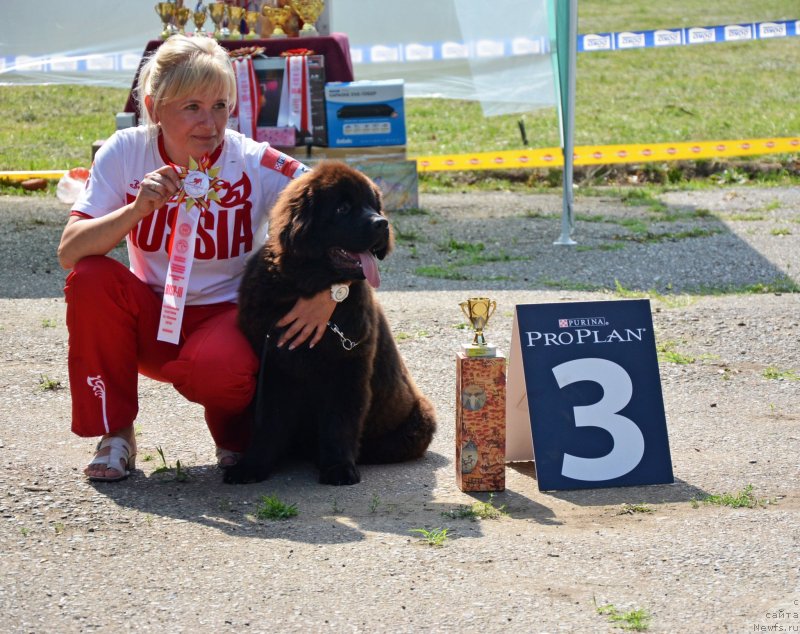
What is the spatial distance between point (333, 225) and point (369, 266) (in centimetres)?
18

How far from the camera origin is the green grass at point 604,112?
13.0 metres

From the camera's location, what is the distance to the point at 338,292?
3623mm

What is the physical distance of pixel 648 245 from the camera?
26.3ft

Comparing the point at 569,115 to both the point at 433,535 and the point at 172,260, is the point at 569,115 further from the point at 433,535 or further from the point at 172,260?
the point at 433,535

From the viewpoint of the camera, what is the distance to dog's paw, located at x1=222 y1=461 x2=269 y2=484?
3.72m

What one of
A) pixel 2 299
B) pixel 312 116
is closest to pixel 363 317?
pixel 2 299

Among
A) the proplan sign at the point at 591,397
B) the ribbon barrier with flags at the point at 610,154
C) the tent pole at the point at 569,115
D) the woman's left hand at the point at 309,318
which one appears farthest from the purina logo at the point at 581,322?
the ribbon barrier with flags at the point at 610,154

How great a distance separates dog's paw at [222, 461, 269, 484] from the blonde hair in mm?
1241

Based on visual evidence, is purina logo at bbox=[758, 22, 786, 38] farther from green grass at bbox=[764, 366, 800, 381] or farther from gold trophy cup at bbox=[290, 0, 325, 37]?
green grass at bbox=[764, 366, 800, 381]

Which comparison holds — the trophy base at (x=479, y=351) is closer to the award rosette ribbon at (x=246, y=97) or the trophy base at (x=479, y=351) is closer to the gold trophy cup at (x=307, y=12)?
the award rosette ribbon at (x=246, y=97)

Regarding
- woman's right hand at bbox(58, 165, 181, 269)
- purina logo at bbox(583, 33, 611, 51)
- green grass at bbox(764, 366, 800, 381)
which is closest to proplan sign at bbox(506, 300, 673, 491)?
woman's right hand at bbox(58, 165, 181, 269)

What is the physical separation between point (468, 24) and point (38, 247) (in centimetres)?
493

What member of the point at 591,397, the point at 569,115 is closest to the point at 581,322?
the point at 591,397

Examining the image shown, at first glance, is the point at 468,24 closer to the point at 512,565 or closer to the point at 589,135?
the point at 589,135
